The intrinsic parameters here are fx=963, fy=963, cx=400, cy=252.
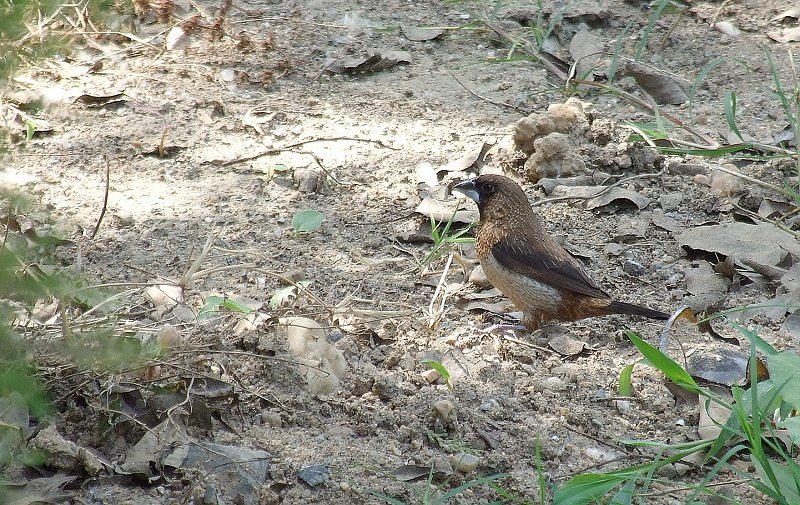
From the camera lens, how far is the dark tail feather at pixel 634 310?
3922 mm

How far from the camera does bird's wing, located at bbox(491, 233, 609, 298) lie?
411cm

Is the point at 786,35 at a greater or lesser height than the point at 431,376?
greater

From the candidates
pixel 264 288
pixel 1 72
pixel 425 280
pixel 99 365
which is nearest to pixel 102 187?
pixel 264 288

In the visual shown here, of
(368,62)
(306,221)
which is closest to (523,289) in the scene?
(306,221)

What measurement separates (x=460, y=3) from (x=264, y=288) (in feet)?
11.3

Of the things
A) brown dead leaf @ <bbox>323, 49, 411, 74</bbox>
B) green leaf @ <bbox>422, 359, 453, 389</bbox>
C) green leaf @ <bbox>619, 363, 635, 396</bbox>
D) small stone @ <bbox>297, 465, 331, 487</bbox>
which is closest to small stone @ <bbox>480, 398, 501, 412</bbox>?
green leaf @ <bbox>422, 359, 453, 389</bbox>

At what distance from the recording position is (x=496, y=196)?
4.53 m

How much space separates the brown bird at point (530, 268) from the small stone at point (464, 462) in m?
1.24

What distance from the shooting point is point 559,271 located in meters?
4.19

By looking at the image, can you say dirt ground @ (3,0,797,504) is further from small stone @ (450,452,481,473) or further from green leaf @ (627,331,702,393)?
green leaf @ (627,331,702,393)

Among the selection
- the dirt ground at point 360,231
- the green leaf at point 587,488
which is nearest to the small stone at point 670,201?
the dirt ground at point 360,231

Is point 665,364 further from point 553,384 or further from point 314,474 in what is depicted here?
point 314,474

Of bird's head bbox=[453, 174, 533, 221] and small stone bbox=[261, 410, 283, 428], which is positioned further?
bird's head bbox=[453, 174, 533, 221]

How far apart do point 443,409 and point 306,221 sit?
4.97ft
